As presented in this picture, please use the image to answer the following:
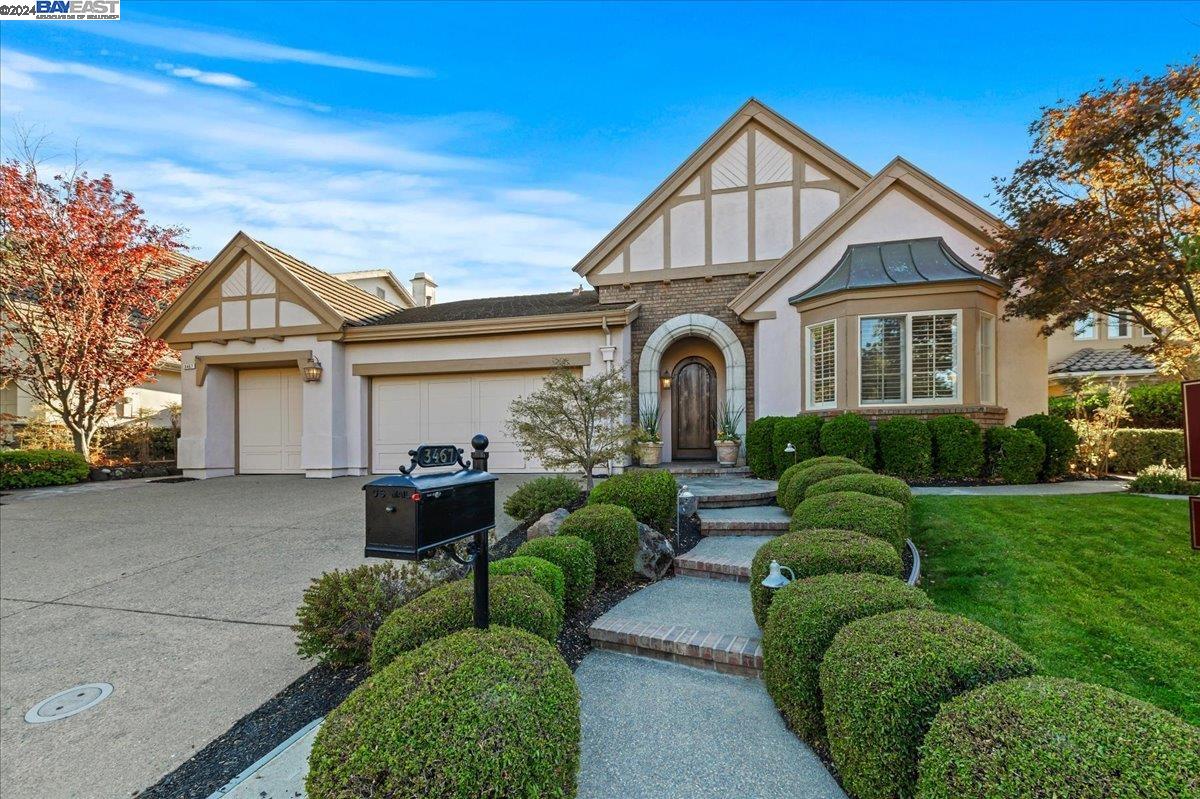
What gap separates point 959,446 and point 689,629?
6.55 meters

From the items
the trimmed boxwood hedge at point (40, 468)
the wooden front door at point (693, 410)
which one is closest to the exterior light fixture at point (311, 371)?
the trimmed boxwood hedge at point (40, 468)

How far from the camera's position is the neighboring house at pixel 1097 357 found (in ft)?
50.1

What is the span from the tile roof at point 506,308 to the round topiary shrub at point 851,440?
5.12 metres

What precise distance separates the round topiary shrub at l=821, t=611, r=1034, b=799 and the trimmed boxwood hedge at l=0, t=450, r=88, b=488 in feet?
52.7

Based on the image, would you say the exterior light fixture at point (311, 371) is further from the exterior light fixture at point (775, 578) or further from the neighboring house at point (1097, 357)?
the neighboring house at point (1097, 357)

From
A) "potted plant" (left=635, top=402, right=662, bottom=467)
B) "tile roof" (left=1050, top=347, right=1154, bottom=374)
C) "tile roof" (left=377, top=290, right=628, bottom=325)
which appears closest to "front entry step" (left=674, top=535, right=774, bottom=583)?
"potted plant" (left=635, top=402, right=662, bottom=467)

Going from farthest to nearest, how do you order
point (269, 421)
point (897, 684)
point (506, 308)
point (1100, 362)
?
point (1100, 362)
point (506, 308)
point (269, 421)
point (897, 684)

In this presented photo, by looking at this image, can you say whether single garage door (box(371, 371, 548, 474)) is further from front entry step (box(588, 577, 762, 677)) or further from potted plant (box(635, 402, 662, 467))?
front entry step (box(588, 577, 762, 677))

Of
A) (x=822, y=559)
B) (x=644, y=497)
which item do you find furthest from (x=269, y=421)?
(x=822, y=559)

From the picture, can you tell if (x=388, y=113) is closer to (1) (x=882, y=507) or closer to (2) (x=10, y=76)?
(2) (x=10, y=76)

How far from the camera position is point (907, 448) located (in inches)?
317

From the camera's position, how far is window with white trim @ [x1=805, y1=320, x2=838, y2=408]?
9.36 m

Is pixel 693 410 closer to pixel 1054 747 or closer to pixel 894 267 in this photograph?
pixel 894 267

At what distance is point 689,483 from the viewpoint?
348 inches
